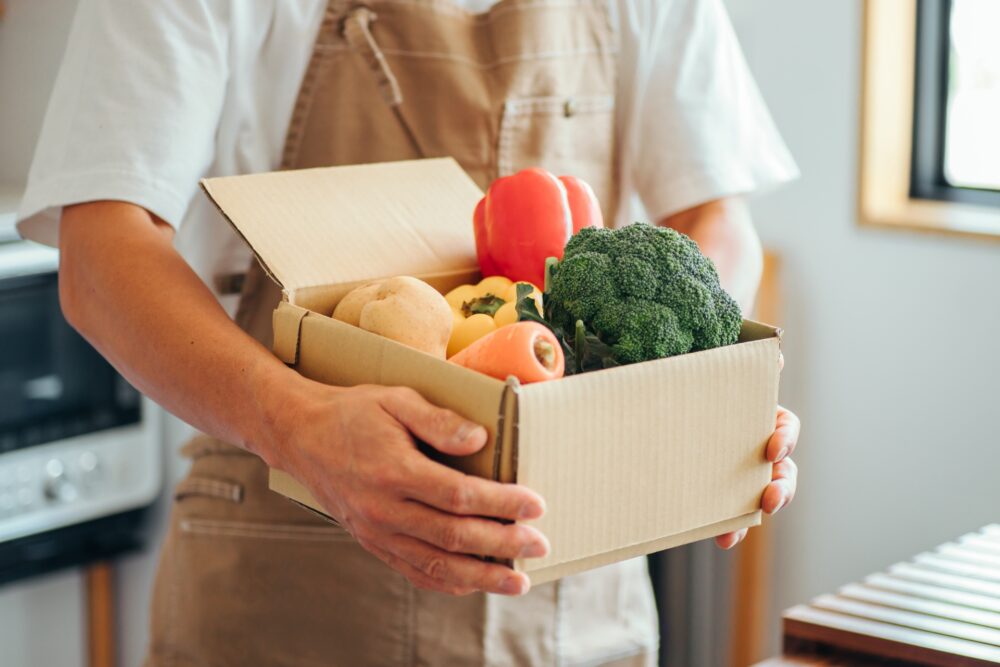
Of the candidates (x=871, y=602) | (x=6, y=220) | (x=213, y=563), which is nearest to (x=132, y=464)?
(x=6, y=220)

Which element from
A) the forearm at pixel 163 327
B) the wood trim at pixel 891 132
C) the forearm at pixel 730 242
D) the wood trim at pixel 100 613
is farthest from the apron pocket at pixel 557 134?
the wood trim at pixel 100 613

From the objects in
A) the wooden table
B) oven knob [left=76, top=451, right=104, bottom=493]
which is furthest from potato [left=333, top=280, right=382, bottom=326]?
oven knob [left=76, top=451, right=104, bottom=493]

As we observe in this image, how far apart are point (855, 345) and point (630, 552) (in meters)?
1.53

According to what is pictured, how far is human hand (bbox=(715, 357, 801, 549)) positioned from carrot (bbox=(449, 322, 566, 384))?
189 mm

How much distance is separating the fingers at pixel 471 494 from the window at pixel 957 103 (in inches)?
68.3

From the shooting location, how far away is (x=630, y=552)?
832mm

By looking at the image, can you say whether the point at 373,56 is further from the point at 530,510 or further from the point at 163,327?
the point at 530,510

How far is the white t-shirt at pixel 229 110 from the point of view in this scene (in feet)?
3.65

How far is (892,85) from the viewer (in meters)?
2.20

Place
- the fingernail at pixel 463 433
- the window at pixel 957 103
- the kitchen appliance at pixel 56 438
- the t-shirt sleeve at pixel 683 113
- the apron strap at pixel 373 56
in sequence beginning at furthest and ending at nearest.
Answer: the window at pixel 957 103, the kitchen appliance at pixel 56 438, the t-shirt sleeve at pixel 683 113, the apron strap at pixel 373 56, the fingernail at pixel 463 433

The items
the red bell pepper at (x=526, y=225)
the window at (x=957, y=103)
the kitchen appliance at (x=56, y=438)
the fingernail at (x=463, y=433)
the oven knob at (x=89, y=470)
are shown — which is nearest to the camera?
the fingernail at (x=463, y=433)

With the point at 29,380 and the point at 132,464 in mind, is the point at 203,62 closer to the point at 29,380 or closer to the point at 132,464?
the point at 29,380

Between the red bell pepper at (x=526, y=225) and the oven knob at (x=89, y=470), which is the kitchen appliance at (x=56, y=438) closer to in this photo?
the oven knob at (x=89, y=470)

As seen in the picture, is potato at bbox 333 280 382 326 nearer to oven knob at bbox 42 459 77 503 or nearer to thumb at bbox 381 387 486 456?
thumb at bbox 381 387 486 456
